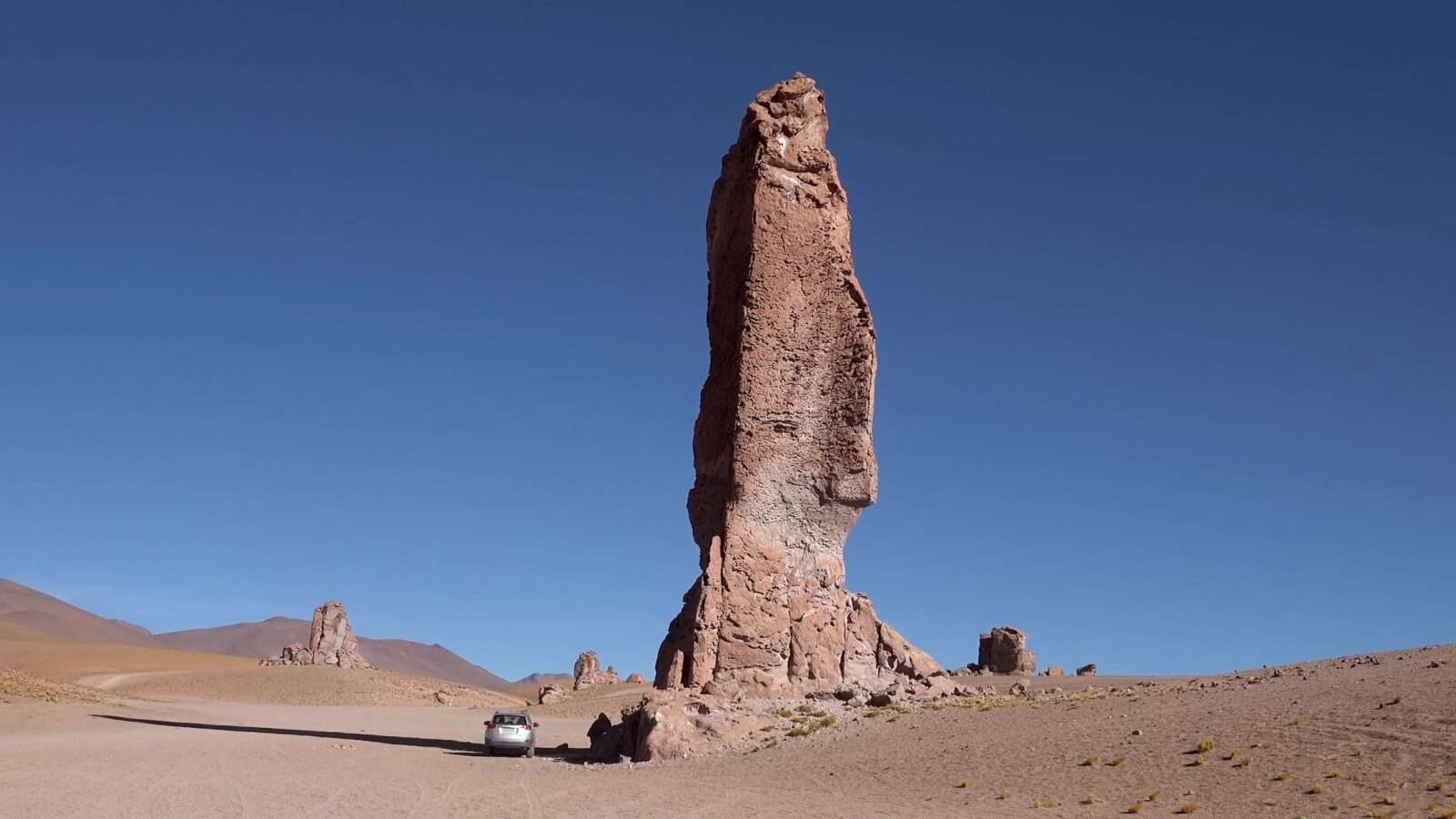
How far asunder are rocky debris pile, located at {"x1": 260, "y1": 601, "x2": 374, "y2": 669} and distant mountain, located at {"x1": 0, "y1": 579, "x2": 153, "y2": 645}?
117954 mm

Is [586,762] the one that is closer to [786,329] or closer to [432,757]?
[432,757]

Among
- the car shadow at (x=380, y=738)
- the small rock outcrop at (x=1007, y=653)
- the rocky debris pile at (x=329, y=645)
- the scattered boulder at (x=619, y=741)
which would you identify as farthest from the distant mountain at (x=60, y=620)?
the scattered boulder at (x=619, y=741)

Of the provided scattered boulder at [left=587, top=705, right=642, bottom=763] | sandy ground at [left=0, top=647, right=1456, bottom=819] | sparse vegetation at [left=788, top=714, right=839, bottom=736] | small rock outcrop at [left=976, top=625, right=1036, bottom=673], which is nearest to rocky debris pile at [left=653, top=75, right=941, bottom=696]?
scattered boulder at [left=587, top=705, right=642, bottom=763]

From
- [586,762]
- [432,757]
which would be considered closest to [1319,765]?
[586,762]

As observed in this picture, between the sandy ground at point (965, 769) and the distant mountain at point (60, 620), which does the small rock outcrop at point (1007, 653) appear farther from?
the distant mountain at point (60, 620)

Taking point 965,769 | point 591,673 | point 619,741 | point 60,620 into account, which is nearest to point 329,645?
point 591,673

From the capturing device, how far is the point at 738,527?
79.0 feet

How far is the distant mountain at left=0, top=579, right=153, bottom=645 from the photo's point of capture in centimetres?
17610

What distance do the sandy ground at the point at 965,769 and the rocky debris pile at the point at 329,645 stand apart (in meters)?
46.5

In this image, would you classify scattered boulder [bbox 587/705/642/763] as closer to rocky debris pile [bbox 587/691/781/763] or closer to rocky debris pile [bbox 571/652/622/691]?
rocky debris pile [bbox 587/691/781/763]

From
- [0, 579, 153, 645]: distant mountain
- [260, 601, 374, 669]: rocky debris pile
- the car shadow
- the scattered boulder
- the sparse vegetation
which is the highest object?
[0, 579, 153, 645]: distant mountain

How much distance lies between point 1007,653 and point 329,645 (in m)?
40.9

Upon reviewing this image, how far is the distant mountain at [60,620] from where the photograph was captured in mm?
176100

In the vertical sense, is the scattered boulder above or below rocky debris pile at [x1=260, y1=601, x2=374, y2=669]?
below
